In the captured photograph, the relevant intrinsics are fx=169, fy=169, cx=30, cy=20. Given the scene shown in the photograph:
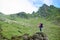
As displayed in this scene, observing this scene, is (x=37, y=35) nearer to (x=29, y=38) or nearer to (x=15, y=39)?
(x=29, y=38)

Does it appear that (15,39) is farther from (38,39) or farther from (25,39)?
(38,39)

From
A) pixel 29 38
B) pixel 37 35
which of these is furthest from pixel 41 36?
pixel 29 38

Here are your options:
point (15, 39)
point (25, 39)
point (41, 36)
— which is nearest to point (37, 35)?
point (41, 36)

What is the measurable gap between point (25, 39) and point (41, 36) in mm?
11549

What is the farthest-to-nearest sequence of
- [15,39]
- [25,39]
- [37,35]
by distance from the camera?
1. [15,39]
2. [25,39]
3. [37,35]

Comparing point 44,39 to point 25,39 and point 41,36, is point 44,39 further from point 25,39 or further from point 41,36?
point 25,39

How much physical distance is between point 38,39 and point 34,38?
6.34ft

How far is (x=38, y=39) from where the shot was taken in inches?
3105

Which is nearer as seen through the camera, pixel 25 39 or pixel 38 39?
pixel 38 39

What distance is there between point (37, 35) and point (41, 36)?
1933mm

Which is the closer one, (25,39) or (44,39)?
(44,39)

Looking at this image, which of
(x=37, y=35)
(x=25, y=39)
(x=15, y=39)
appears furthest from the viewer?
(x=15, y=39)

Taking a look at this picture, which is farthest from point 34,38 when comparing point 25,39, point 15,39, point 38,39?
point 15,39

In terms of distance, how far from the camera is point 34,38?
260 ft
